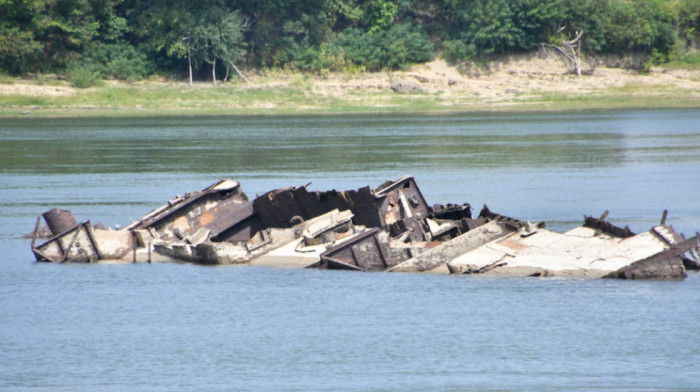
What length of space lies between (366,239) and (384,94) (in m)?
48.9

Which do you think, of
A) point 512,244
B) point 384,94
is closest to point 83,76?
point 384,94

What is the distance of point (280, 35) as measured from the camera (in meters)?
78.4

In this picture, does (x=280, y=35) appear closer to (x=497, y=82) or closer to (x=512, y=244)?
(x=497, y=82)

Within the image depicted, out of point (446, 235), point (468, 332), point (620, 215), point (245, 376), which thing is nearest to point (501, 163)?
point (620, 215)

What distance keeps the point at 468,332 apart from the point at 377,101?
5243cm

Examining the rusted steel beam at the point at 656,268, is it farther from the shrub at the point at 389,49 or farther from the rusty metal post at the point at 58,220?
the shrub at the point at 389,49

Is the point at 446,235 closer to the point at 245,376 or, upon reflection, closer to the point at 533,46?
the point at 245,376

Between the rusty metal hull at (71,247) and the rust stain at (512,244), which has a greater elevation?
the rust stain at (512,244)

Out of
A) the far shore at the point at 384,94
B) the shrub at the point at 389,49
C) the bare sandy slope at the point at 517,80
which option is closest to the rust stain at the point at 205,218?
the far shore at the point at 384,94

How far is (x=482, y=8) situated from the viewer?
2975 inches

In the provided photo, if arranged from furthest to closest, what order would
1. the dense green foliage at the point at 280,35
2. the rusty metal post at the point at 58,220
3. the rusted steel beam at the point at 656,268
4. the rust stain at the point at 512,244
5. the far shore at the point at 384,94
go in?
the dense green foliage at the point at 280,35
the far shore at the point at 384,94
the rusty metal post at the point at 58,220
the rust stain at the point at 512,244
the rusted steel beam at the point at 656,268

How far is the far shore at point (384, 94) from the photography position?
224 ft

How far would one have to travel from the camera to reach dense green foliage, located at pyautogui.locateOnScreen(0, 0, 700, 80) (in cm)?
7206

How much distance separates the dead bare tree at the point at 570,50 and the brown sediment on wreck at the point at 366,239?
49.6 m
